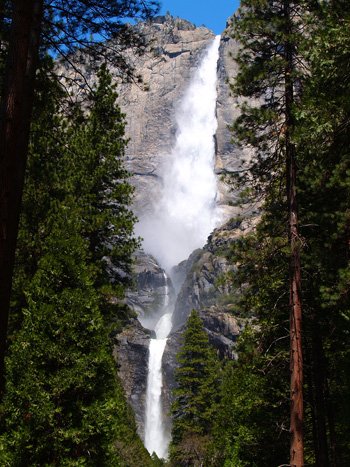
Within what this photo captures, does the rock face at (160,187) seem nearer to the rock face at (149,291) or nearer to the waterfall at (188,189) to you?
the rock face at (149,291)

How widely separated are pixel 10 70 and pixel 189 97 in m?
177

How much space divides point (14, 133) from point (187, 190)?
15853cm

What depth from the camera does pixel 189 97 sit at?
17538 cm

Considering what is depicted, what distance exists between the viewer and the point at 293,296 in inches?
360

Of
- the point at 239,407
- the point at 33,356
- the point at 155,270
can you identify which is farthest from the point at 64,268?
the point at 155,270

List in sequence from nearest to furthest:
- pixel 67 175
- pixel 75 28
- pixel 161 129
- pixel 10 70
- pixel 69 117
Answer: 1. pixel 10 70
2. pixel 75 28
3. pixel 69 117
4. pixel 67 175
5. pixel 161 129

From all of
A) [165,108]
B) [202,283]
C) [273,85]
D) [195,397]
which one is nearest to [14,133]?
[273,85]

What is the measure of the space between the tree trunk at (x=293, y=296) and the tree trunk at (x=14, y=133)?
17.6ft

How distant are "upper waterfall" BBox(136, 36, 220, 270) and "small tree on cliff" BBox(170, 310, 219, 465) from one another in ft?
382

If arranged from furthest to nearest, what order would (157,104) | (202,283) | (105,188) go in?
(157,104) < (202,283) < (105,188)

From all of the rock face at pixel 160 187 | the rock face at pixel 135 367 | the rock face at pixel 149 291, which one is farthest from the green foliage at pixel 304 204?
the rock face at pixel 149 291

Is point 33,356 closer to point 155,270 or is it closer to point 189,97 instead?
point 155,270

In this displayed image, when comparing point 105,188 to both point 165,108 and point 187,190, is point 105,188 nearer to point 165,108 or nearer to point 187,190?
point 187,190

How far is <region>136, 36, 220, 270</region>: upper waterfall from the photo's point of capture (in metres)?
156
